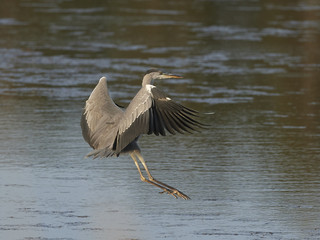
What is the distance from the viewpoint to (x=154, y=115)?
689 cm

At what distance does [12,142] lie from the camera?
31.7 feet

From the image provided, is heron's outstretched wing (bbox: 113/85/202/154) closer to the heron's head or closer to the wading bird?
the wading bird

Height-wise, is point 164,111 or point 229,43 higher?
point 164,111

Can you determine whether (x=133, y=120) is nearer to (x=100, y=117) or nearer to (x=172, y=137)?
(x=100, y=117)

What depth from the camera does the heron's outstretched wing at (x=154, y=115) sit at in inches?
269

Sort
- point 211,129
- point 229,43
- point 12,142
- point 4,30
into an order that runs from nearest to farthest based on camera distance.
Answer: point 12,142, point 211,129, point 229,43, point 4,30

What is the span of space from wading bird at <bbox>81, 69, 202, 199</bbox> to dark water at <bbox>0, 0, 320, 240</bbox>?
478 millimetres

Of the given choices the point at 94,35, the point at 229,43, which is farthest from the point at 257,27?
the point at 94,35

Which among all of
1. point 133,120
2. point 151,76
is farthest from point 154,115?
point 151,76

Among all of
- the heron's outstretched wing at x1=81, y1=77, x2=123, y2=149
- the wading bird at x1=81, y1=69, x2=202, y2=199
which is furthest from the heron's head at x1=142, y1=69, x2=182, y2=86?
the heron's outstretched wing at x1=81, y1=77, x2=123, y2=149

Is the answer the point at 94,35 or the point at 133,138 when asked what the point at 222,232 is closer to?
the point at 133,138

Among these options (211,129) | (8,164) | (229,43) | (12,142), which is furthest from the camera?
(229,43)

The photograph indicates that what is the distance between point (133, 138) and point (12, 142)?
3.06 meters

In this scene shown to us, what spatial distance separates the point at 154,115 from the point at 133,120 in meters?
0.17
